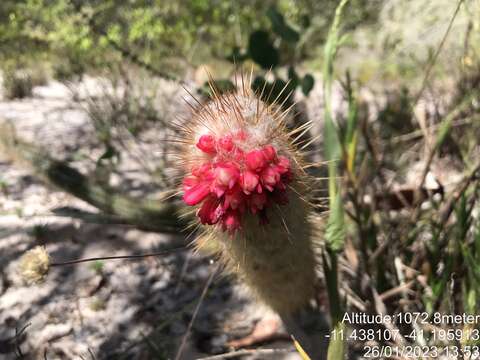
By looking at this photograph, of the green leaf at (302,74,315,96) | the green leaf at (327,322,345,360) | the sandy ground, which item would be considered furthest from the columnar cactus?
the green leaf at (302,74,315,96)

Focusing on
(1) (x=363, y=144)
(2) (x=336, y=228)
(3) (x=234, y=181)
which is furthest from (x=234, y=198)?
(1) (x=363, y=144)

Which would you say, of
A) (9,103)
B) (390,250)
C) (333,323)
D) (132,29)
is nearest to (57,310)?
(333,323)

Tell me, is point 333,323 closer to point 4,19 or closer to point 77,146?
point 77,146

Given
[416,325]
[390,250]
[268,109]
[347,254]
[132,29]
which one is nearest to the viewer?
[268,109]

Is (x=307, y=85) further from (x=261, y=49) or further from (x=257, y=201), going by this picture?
(x=257, y=201)

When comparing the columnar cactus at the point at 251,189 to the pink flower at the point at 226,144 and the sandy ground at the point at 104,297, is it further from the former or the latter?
the sandy ground at the point at 104,297

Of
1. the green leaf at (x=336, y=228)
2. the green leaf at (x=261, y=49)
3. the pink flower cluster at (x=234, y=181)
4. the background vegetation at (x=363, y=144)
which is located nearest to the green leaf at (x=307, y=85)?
the background vegetation at (x=363, y=144)
